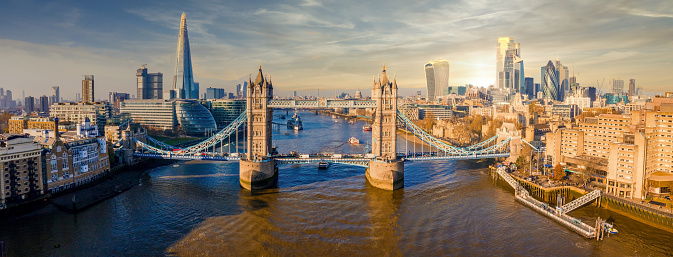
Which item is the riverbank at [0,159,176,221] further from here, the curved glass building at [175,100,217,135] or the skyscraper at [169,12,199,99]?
the skyscraper at [169,12,199,99]

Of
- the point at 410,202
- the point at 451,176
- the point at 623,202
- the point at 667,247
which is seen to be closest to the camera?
the point at 667,247

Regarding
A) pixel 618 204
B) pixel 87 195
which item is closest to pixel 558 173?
pixel 618 204

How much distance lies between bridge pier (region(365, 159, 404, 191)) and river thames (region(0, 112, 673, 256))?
1065mm

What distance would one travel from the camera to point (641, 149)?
132 feet

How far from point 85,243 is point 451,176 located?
42.7 metres

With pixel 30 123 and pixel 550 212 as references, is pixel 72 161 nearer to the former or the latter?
pixel 30 123

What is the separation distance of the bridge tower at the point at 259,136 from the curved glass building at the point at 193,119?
53.6 m

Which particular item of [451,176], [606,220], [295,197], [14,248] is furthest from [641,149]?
[14,248]

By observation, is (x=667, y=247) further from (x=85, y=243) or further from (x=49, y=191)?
(x=49, y=191)

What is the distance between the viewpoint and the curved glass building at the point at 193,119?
99625 millimetres

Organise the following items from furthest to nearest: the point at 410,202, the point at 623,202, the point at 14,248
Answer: the point at 410,202 < the point at 623,202 < the point at 14,248

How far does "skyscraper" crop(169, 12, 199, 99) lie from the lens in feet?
491

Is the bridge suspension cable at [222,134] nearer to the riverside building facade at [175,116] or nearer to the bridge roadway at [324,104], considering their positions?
the bridge roadway at [324,104]

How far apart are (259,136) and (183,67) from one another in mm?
116046
